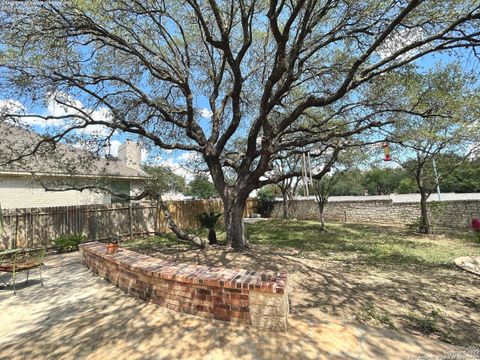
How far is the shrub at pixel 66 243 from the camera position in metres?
8.45

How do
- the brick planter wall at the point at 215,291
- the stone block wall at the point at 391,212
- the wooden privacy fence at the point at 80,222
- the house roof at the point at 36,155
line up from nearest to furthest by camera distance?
the brick planter wall at the point at 215,291 → the house roof at the point at 36,155 → the wooden privacy fence at the point at 80,222 → the stone block wall at the point at 391,212

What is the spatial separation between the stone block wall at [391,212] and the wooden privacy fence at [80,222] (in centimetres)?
912

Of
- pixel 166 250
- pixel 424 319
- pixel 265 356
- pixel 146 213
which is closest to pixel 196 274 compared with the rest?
pixel 265 356

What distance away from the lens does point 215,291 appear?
122 inches

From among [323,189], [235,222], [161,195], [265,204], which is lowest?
[235,222]

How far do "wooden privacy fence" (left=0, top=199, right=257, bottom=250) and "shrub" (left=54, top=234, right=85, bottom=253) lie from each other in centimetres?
26

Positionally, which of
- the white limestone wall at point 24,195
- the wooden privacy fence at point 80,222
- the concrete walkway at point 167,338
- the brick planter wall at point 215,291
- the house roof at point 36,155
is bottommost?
the concrete walkway at point 167,338

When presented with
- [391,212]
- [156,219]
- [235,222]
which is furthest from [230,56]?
[391,212]

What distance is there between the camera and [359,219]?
51.0 ft

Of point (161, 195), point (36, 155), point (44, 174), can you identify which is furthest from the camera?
point (161, 195)

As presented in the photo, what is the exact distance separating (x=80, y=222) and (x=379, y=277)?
9513 millimetres

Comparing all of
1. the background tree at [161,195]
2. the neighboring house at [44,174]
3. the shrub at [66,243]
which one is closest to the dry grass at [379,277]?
the background tree at [161,195]

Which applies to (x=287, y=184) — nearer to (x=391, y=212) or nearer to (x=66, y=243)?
(x=391, y=212)

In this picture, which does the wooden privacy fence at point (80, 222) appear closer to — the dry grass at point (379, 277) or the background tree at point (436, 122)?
the dry grass at point (379, 277)
